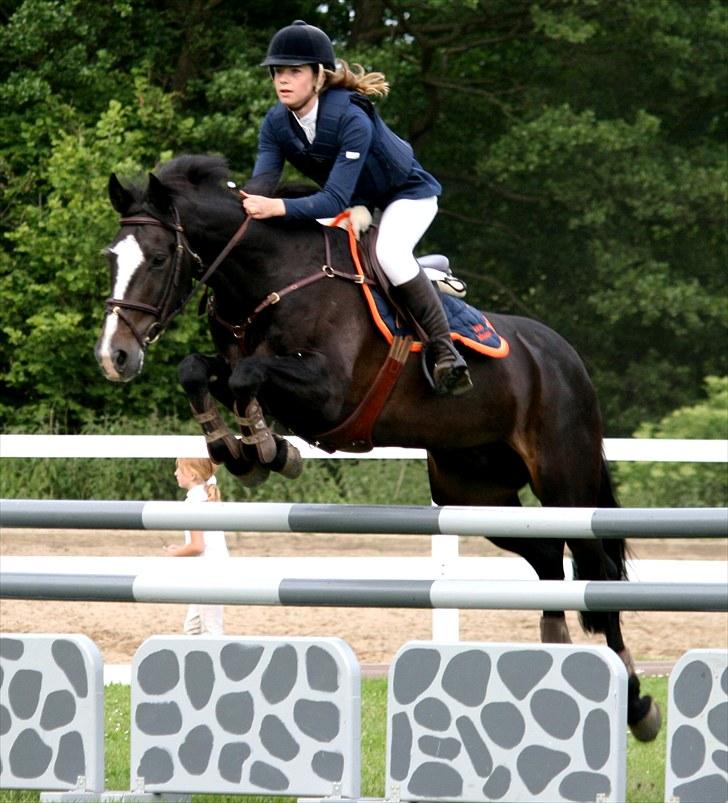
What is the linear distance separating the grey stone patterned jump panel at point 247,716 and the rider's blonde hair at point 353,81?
7.72 feet

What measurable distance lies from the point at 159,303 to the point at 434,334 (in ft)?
3.50

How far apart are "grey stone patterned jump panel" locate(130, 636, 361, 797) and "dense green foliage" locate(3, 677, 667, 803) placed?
2.41 feet

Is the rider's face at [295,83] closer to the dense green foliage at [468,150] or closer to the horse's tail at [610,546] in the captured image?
the horse's tail at [610,546]

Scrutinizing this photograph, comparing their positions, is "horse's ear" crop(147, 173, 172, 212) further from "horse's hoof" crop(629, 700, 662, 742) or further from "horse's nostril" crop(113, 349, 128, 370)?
"horse's hoof" crop(629, 700, 662, 742)

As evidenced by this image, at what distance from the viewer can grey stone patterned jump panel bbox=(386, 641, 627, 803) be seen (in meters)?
3.74

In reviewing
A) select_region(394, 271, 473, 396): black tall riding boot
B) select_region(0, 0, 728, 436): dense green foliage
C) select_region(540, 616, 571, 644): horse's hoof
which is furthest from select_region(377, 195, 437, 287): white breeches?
select_region(0, 0, 728, 436): dense green foliage

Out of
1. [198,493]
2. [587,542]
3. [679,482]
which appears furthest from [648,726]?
[679,482]

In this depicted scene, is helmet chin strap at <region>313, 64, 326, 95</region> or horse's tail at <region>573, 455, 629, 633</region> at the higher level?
helmet chin strap at <region>313, 64, 326, 95</region>

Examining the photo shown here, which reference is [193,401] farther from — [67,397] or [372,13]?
[372,13]

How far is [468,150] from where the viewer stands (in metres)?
22.7

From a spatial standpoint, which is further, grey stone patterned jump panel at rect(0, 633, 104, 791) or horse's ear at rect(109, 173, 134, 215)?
horse's ear at rect(109, 173, 134, 215)

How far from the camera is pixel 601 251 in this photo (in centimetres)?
2078

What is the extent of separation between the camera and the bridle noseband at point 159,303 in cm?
519

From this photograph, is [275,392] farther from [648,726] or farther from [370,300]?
[648,726]
